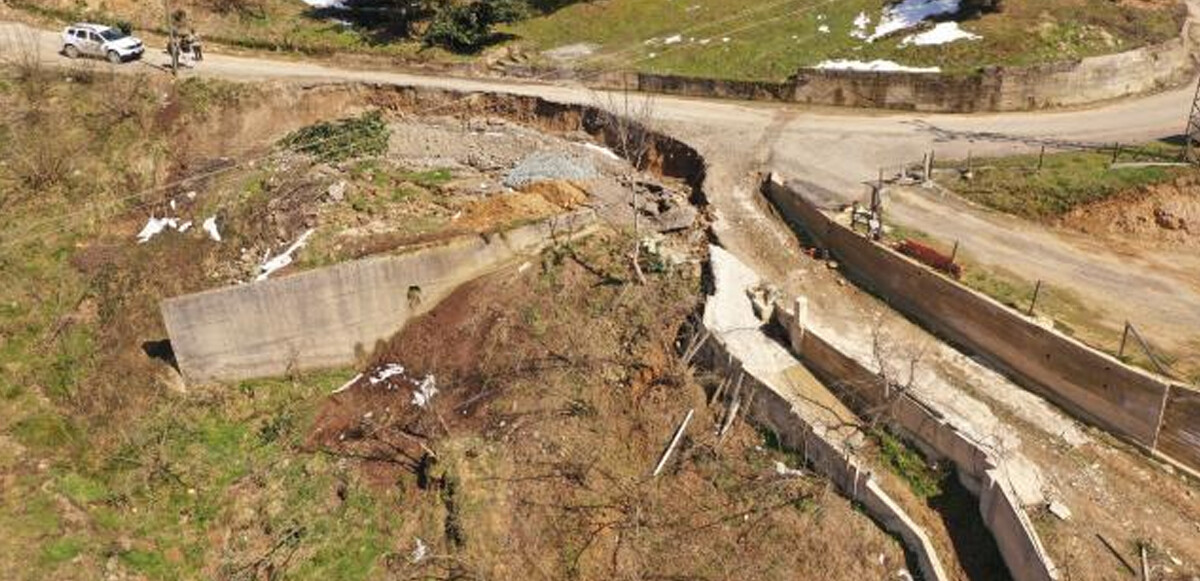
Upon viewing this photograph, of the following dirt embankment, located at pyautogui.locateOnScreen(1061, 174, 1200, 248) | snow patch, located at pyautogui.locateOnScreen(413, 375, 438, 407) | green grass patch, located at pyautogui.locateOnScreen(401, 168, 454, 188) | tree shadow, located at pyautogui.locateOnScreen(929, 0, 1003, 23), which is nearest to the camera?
snow patch, located at pyautogui.locateOnScreen(413, 375, 438, 407)

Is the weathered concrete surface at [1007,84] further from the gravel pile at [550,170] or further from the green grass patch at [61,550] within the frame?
the green grass patch at [61,550]

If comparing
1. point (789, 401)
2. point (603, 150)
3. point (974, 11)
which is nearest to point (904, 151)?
point (603, 150)

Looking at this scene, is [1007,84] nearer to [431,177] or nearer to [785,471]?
[785,471]

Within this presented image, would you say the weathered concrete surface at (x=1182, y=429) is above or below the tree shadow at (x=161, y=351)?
above

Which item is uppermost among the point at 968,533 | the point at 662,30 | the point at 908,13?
the point at 908,13

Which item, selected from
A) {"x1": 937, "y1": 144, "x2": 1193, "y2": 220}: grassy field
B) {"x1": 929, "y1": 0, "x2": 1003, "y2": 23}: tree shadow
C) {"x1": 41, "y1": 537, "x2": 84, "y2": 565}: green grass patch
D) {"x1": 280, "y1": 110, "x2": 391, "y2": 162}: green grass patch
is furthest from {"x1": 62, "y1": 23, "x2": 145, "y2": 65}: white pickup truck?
{"x1": 929, "y1": 0, "x2": 1003, "y2": 23}: tree shadow

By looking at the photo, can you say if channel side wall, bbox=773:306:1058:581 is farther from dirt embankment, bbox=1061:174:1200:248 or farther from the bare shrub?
the bare shrub

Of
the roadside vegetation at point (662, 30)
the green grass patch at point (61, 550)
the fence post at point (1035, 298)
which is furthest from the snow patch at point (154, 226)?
the fence post at point (1035, 298)
